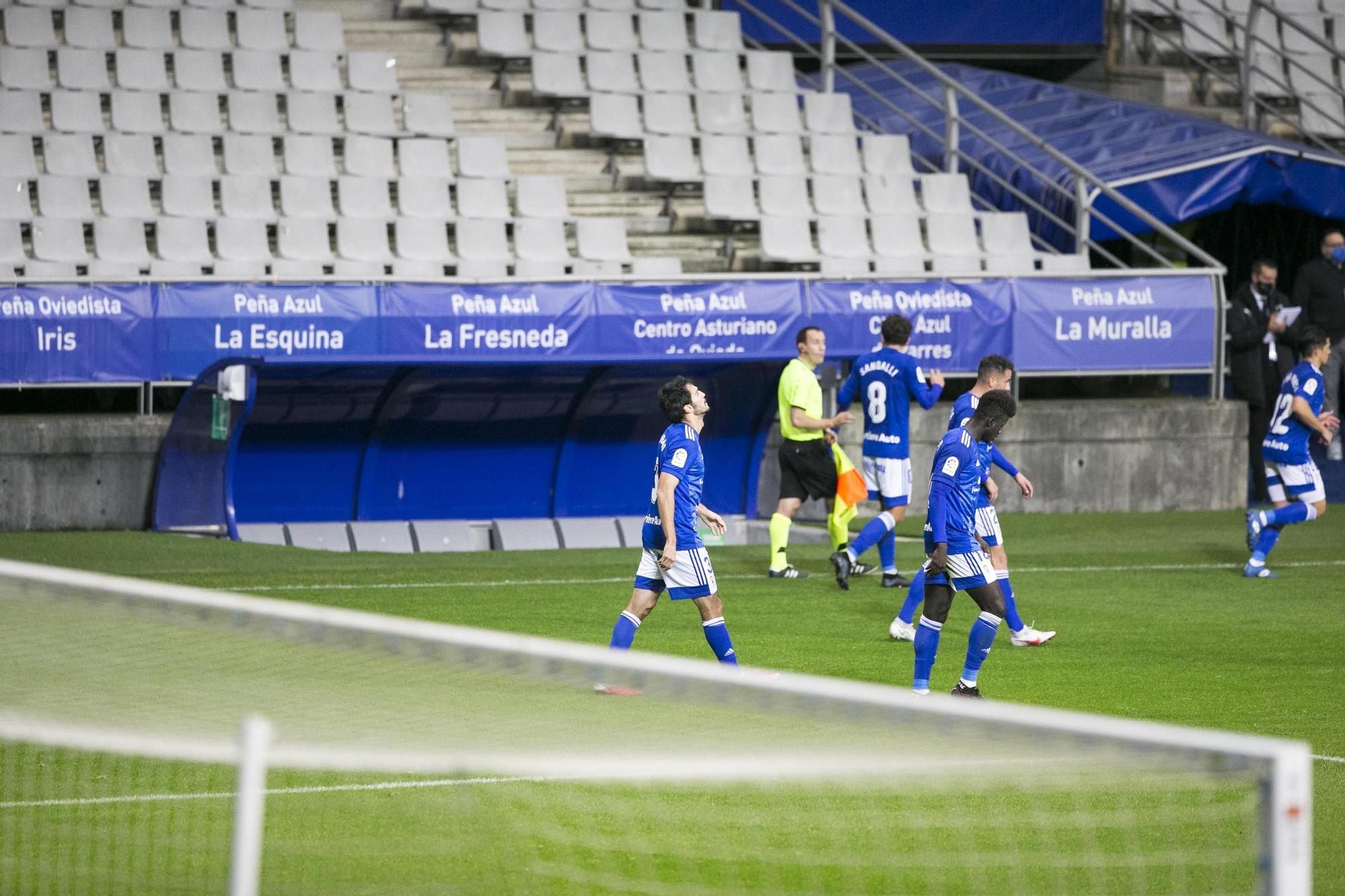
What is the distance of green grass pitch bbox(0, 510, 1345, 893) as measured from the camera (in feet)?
28.9

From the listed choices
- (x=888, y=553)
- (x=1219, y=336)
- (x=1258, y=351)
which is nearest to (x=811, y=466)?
(x=888, y=553)

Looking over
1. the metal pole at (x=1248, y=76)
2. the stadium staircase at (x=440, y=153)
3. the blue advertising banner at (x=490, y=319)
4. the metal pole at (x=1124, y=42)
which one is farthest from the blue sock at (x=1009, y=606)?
the metal pole at (x=1124, y=42)

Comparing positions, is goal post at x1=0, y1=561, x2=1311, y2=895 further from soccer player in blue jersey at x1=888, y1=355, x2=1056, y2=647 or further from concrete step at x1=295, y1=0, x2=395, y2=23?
concrete step at x1=295, y1=0, x2=395, y2=23

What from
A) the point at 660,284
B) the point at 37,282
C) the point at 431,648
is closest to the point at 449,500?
the point at 660,284

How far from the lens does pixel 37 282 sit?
16.1 m

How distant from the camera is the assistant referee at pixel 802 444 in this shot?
14.4m

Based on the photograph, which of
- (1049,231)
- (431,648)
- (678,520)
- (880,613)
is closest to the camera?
(431,648)

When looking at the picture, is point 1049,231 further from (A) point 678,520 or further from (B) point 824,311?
(A) point 678,520

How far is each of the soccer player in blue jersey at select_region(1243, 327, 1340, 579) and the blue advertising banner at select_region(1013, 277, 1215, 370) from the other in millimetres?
4329

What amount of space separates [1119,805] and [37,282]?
11.7 metres

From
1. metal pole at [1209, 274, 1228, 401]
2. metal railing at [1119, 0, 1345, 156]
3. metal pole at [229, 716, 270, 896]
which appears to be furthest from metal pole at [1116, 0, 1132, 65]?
metal pole at [229, 716, 270, 896]

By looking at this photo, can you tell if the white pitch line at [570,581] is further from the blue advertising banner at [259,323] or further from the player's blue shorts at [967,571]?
the player's blue shorts at [967,571]

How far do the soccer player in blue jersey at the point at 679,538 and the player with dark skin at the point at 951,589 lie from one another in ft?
3.44

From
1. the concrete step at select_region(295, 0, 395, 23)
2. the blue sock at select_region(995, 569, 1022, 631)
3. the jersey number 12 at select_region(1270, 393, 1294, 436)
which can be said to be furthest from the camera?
the concrete step at select_region(295, 0, 395, 23)
